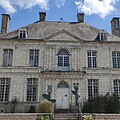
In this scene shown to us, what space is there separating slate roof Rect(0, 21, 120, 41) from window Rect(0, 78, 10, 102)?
424 centimetres

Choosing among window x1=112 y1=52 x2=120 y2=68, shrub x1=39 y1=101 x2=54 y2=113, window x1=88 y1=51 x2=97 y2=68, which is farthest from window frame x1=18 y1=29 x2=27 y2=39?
shrub x1=39 y1=101 x2=54 y2=113

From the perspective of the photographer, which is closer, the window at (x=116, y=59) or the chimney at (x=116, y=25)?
the window at (x=116, y=59)

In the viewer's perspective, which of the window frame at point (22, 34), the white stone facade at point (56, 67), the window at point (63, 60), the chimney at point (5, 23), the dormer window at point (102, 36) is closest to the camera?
the white stone facade at point (56, 67)

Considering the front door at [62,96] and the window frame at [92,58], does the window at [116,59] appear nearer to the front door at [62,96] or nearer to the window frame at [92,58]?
the window frame at [92,58]

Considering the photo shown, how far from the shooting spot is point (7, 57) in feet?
68.4

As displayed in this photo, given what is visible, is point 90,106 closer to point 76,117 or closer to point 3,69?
point 76,117

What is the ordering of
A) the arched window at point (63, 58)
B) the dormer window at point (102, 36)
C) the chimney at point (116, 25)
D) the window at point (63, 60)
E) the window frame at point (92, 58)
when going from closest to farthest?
the window at point (63, 60)
the arched window at point (63, 58)
the window frame at point (92, 58)
the dormer window at point (102, 36)
the chimney at point (116, 25)

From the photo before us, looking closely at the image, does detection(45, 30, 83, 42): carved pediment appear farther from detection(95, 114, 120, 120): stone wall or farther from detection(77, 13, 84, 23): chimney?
detection(95, 114, 120, 120): stone wall

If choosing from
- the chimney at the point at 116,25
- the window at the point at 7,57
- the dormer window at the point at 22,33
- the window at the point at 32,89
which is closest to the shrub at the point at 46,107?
the window at the point at 32,89

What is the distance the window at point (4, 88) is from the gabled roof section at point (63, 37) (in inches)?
211

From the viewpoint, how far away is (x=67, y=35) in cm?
2145

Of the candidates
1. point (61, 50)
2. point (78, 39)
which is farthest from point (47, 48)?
point (78, 39)

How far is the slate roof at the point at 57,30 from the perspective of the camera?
2198 centimetres

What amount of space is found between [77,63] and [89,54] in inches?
61.6
